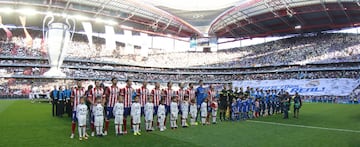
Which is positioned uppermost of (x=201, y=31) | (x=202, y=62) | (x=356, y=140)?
(x=201, y=31)

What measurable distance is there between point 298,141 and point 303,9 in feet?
133

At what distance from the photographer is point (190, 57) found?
6800 centimetres

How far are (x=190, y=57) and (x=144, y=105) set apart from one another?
2198 inches

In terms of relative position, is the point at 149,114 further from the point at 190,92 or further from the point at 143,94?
the point at 190,92

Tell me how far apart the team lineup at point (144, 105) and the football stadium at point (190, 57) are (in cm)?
6

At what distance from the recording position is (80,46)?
58719 mm

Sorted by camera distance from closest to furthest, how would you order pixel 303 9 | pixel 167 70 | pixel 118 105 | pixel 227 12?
1. pixel 118 105
2. pixel 303 9
3. pixel 227 12
4. pixel 167 70

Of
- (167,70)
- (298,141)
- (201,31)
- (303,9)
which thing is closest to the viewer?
(298,141)

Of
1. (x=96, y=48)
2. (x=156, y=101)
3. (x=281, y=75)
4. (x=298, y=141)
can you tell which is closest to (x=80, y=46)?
(x=96, y=48)

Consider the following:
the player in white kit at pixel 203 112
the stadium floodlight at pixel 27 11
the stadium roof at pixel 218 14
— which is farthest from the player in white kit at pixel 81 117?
the stadium floodlight at pixel 27 11

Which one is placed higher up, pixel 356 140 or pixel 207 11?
pixel 207 11

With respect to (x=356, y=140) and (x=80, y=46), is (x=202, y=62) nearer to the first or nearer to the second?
(x=80, y=46)

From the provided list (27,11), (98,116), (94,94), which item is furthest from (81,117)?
(27,11)

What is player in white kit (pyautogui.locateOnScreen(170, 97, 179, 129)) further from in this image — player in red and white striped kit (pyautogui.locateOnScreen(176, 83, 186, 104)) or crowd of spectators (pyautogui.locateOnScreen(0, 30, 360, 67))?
crowd of spectators (pyautogui.locateOnScreen(0, 30, 360, 67))
